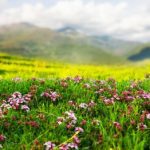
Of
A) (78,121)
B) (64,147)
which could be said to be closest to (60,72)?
(78,121)

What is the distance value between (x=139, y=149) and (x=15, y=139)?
2.24 metres

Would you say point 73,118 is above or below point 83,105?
below

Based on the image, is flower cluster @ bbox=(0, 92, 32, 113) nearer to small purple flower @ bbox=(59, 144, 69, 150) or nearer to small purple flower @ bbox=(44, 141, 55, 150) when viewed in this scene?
small purple flower @ bbox=(44, 141, 55, 150)

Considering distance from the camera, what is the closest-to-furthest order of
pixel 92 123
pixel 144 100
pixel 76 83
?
pixel 92 123, pixel 144 100, pixel 76 83

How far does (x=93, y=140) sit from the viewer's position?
6.79 m

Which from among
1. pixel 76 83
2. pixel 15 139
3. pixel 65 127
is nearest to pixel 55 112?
pixel 65 127

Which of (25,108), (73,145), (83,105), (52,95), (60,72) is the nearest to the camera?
(73,145)

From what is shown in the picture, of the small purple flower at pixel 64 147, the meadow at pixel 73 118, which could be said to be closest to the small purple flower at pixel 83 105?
the meadow at pixel 73 118

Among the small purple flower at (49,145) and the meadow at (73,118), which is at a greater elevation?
the meadow at (73,118)

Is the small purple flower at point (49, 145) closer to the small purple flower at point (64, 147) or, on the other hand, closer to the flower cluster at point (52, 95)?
the small purple flower at point (64, 147)

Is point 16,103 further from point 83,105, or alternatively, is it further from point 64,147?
point 64,147

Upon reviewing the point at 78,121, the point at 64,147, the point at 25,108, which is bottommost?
Answer: the point at 64,147

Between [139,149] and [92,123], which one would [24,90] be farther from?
[139,149]

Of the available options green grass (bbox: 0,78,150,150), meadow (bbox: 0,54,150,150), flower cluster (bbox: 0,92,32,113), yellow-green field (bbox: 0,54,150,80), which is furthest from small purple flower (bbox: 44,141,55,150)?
yellow-green field (bbox: 0,54,150,80)
